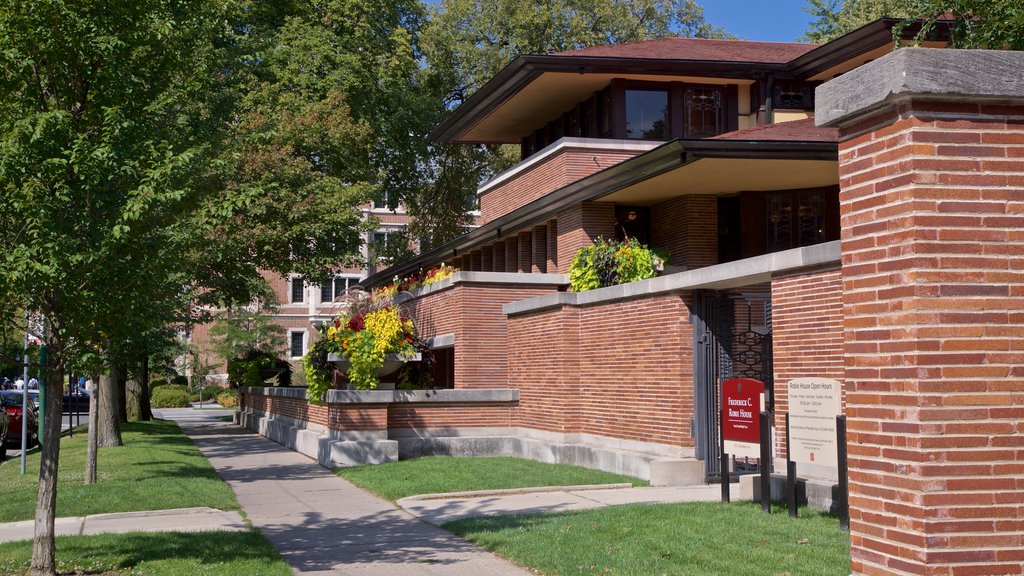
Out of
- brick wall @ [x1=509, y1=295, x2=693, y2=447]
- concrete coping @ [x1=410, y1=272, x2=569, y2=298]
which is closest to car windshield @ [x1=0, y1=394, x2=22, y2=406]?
concrete coping @ [x1=410, y1=272, x2=569, y2=298]

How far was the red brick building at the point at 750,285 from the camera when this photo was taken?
192 inches

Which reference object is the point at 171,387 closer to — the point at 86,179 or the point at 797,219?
the point at 797,219

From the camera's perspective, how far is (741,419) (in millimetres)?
11578

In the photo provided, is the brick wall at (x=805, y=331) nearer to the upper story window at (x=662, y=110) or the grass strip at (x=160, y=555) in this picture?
the grass strip at (x=160, y=555)

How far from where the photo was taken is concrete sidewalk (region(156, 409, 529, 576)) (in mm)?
9164

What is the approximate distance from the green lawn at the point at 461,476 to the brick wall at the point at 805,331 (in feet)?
10.8

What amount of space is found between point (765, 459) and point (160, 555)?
Result: 6.40 metres

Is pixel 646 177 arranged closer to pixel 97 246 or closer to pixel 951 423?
pixel 97 246

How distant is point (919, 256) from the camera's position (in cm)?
488

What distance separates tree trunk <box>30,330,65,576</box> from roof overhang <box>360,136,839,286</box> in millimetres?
10572

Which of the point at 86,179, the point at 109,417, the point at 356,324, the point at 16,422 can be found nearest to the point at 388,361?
the point at 356,324

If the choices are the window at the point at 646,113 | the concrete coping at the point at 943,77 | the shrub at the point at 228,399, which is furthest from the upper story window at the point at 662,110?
the shrub at the point at 228,399

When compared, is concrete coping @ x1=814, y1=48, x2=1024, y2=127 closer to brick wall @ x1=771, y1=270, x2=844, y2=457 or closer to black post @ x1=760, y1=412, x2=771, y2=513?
brick wall @ x1=771, y1=270, x2=844, y2=457

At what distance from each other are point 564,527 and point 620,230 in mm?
12577
